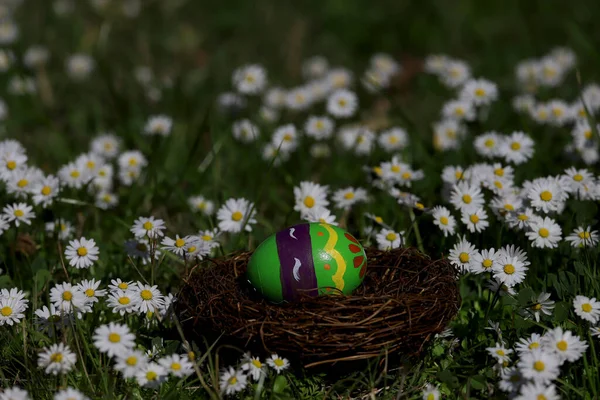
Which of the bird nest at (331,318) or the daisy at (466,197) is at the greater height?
the daisy at (466,197)

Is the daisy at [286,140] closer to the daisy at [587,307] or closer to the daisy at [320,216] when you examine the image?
the daisy at [320,216]

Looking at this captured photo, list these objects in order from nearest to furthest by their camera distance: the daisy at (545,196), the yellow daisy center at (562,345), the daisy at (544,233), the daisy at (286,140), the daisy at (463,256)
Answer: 1. the yellow daisy center at (562,345)
2. the daisy at (463,256)
3. the daisy at (544,233)
4. the daisy at (545,196)
5. the daisy at (286,140)

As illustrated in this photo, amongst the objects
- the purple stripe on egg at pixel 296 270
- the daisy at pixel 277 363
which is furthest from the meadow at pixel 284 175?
the purple stripe on egg at pixel 296 270

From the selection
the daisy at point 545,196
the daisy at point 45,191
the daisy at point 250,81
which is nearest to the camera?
the daisy at point 545,196

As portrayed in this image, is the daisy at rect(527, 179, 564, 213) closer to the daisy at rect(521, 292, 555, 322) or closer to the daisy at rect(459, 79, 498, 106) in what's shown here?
the daisy at rect(521, 292, 555, 322)

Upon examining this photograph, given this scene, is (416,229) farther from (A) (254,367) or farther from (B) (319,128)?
(B) (319,128)

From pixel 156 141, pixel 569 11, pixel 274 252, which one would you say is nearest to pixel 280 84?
pixel 156 141

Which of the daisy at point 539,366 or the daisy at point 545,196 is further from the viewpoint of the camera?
the daisy at point 545,196
